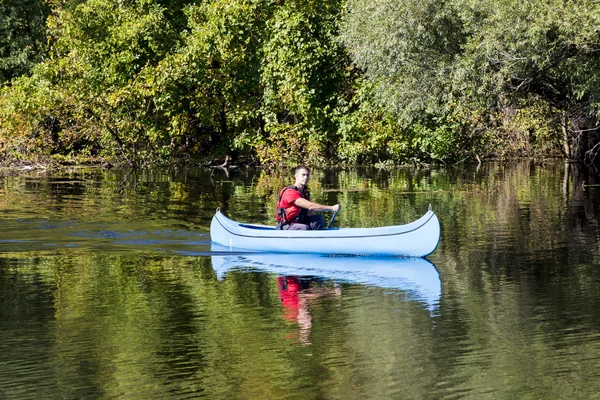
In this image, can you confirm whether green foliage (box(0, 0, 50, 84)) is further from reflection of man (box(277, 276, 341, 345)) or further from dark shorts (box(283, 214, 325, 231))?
reflection of man (box(277, 276, 341, 345))

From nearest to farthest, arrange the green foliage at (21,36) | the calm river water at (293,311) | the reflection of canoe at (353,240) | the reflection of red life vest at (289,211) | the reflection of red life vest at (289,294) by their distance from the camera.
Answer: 1. the calm river water at (293,311)
2. the reflection of red life vest at (289,294)
3. the reflection of canoe at (353,240)
4. the reflection of red life vest at (289,211)
5. the green foliage at (21,36)

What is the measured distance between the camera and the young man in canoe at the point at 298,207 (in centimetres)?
1430

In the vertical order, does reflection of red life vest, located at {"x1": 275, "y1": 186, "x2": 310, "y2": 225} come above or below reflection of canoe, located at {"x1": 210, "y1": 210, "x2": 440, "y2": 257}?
above

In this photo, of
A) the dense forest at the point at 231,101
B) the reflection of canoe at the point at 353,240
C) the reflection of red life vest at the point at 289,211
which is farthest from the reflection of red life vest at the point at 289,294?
the dense forest at the point at 231,101

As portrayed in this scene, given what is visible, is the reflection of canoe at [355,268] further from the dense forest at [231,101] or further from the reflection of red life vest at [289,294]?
the dense forest at [231,101]

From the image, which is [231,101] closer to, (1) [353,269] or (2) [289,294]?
(1) [353,269]

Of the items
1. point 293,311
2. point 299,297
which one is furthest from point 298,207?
point 293,311

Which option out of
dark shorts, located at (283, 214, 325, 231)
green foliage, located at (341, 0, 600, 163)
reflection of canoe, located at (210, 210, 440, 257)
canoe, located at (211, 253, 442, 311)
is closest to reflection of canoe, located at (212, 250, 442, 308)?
canoe, located at (211, 253, 442, 311)

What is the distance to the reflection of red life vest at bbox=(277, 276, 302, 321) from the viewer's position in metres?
10.1

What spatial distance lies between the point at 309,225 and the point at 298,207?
335 mm

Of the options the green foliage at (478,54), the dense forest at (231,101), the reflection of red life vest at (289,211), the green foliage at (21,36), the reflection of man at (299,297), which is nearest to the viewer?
the reflection of man at (299,297)

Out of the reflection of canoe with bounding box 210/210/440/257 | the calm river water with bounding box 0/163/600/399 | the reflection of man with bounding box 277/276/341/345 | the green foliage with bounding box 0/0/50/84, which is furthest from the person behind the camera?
the green foliage with bounding box 0/0/50/84

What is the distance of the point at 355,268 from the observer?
515 inches

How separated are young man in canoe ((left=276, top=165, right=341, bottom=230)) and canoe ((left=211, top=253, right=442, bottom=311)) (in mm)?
524
